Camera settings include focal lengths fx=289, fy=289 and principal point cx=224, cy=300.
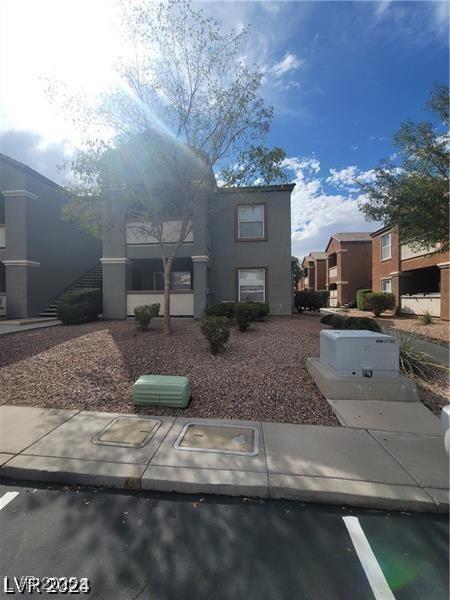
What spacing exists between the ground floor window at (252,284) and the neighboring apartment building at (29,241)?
9.45 metres

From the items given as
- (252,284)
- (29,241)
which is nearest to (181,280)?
(252,284)

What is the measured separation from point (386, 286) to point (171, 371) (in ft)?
68.5

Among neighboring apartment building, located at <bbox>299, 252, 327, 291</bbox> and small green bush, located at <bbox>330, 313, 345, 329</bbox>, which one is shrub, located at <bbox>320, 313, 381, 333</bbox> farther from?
neighboring apartment building, located at <bbox>299, 252, 327, 291</bbox>

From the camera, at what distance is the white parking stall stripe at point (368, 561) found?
1874 mm

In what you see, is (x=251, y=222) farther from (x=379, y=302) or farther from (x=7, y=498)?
(x=7, y=498)

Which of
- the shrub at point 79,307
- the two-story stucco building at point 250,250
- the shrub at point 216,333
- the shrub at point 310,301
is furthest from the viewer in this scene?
the shrub at point 310,301

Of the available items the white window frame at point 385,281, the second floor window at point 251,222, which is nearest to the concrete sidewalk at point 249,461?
the second floor window at point 251,222

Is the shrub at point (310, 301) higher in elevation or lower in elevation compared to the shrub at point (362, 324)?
higher

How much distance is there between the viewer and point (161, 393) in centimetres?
452

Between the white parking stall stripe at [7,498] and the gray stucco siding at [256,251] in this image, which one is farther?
the gray stucco siding at [256,251]

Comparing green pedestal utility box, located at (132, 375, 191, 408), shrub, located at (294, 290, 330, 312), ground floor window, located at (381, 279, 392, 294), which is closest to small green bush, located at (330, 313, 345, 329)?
green pedestal utility box, located at (132, 375, 191, 408)

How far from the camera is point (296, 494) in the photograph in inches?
105

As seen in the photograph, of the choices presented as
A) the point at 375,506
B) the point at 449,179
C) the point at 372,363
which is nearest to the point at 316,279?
the point at 449,179

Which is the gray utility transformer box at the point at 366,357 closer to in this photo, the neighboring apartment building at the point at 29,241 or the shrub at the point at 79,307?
the shrub at the point at 79,307
